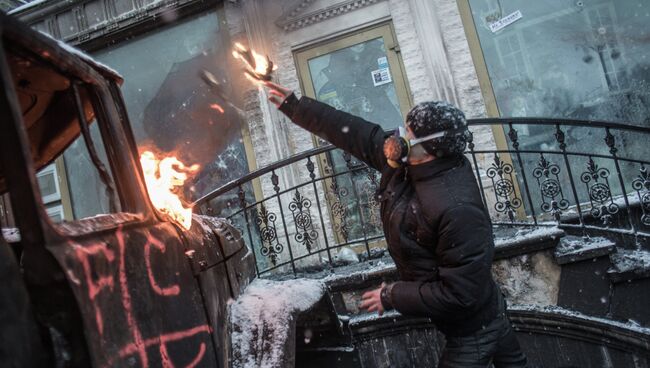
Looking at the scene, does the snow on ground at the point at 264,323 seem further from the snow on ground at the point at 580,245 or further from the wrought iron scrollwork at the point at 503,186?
the wrought iron scrollwork at the point at 503,186

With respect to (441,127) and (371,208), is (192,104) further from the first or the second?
(441,127)

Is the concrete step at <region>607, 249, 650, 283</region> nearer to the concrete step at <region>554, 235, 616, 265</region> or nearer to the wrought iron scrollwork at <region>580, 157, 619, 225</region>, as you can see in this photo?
the concrete step at <region>554, 235, 616, 265</region>

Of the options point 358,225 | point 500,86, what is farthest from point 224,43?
point 500,86

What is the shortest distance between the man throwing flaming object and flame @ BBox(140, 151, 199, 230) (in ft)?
3.85

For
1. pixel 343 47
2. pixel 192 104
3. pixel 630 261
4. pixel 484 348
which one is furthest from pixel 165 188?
pixel 192 104

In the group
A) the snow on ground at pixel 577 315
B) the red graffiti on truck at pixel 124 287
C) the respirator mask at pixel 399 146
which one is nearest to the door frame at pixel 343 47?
the snow on ground at pixel 577 315

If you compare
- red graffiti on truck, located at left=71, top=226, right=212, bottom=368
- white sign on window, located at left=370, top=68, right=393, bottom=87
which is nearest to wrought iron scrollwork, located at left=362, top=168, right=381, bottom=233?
white sign on window, located at left=370, top=68, right=393, bottom=87

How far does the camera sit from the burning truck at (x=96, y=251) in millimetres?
1382

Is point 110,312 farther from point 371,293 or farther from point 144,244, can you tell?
point 371,293

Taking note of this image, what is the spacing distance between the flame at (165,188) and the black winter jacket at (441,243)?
1180mm

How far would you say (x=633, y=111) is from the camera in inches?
275

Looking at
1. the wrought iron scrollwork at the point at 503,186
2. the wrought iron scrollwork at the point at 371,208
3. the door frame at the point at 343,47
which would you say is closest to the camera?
the wrought iron scrollwork at the point at 503,186

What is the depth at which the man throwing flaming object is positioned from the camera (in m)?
2.27

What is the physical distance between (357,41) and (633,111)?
4.66 meters
